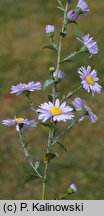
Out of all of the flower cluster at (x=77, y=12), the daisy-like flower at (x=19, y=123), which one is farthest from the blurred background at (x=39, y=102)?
the flower cluster at (x=77, y=12)

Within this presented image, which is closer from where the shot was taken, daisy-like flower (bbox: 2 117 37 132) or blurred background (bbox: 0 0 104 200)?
daisy-like flower (bbox: 2 117 37 132)

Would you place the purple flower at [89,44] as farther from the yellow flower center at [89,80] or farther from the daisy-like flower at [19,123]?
the daisy-like flower at [19,123]

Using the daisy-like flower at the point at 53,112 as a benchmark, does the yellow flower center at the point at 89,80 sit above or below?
above

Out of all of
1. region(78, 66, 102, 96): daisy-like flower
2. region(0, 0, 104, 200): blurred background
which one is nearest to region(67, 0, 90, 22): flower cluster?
region(78, 66, 102, 96): daisy-like flower

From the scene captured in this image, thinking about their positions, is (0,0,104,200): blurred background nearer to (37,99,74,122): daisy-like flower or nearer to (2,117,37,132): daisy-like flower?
(2,117,37,132): daisy-like flower

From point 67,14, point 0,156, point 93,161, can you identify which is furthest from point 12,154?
point 67,14

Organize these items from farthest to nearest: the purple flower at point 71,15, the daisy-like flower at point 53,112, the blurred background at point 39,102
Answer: the blurred background at point 39,102, the purple flower at point 71,15, the daisy-like flower at point 53,112

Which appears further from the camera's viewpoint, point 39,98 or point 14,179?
point 39,98

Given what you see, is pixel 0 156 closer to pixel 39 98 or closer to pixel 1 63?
pixel 39 98

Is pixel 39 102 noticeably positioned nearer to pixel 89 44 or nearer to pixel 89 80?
pixel 89 44
